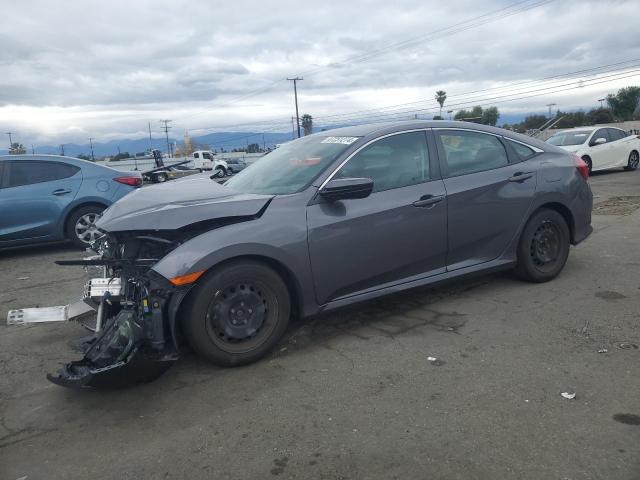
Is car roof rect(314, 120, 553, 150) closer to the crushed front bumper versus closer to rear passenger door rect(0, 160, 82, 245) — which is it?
the crushed front bumper

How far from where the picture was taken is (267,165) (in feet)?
15.6

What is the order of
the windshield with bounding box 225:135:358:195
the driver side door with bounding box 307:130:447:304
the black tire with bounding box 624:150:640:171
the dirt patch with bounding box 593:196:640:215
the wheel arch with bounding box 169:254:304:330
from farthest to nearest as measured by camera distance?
1. the black tire with bounding box 624:150:640:171
2. the dirt patch with bounding box 593:196:640:215
3. the windshield with bounding box 225:135:358:195
4. the driver side door with bounding box 307:130:447:304
5. the wheel arch with bounding box 169:254:304:330

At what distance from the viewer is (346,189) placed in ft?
12.2

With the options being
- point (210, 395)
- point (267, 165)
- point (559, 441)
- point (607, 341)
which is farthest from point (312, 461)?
point (267, 165)

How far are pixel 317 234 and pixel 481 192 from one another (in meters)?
1.67

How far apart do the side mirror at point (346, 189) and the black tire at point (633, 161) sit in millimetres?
16100

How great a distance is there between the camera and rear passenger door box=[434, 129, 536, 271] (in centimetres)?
448

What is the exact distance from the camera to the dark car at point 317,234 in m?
3.37

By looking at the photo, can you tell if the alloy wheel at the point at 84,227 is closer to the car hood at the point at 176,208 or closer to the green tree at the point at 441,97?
the car hood at the point at 176,208

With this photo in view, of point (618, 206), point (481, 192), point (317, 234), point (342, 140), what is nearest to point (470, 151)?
point (481, 192)

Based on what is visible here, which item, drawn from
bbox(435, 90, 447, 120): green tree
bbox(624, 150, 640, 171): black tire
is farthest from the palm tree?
bbox(624, 150, 640, 171): black tire

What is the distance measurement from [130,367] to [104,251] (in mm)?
1004

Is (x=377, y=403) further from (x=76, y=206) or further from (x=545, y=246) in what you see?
(x=76, y=206)

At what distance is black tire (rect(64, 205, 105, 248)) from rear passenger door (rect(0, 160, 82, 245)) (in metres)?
0.14
